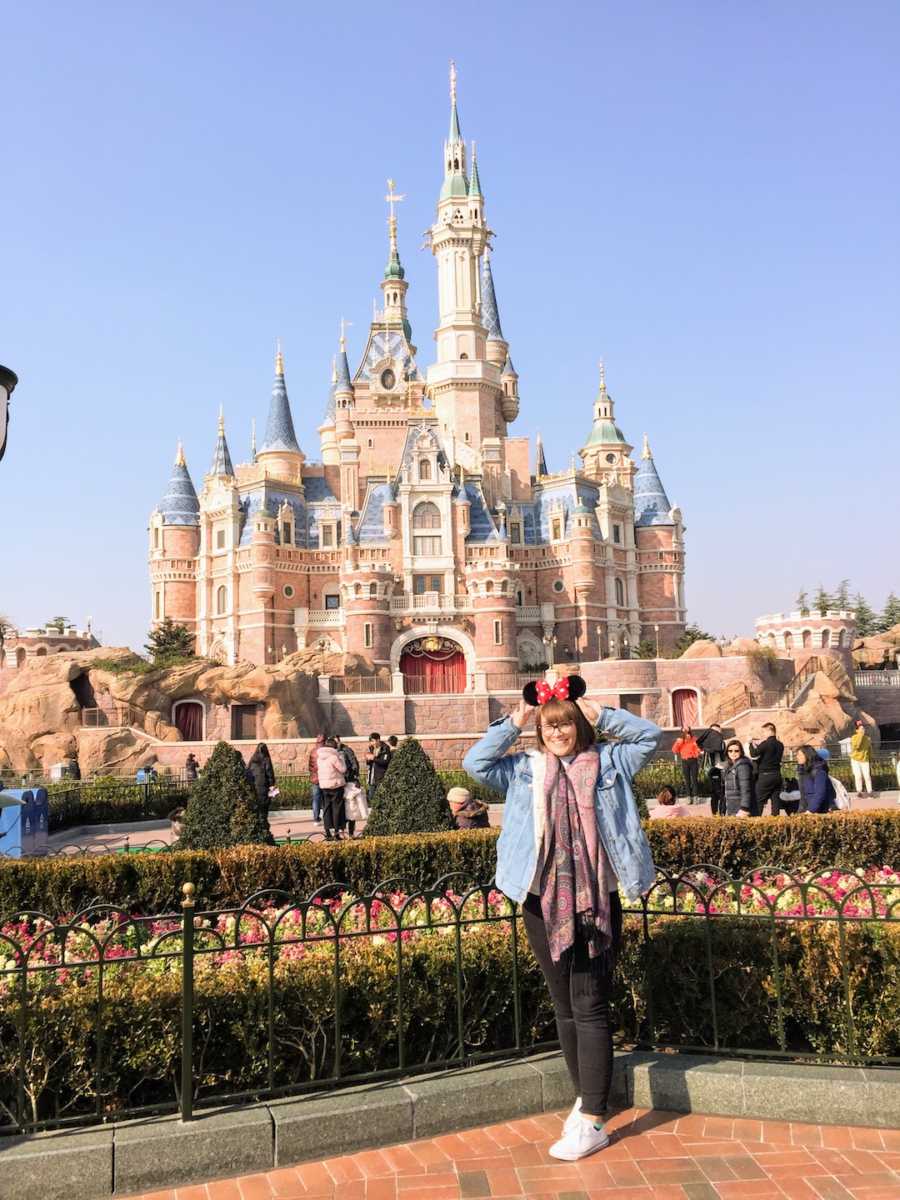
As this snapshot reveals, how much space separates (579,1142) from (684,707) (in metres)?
39.6

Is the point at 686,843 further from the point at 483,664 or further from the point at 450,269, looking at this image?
the point at 450,269

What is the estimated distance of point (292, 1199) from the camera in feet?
14.7

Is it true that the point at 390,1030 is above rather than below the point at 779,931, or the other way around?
below

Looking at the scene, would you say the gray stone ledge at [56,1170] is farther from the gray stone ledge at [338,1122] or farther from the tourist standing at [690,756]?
the tourist standing at [690,756]

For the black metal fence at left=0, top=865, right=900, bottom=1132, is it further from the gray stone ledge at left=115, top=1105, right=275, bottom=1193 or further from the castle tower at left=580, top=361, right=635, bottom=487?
the castle tower at left=580, top=361, right=635, bottom=487

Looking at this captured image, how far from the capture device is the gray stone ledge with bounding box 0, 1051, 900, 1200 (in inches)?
178

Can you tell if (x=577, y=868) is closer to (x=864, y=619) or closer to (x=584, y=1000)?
(x=584, y=1000)

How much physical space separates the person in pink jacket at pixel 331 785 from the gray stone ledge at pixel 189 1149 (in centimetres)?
1154

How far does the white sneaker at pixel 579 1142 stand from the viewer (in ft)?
15.5

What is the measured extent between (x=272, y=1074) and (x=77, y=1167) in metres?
0.96

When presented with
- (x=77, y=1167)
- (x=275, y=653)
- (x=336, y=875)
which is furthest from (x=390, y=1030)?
(x=275, y=653)

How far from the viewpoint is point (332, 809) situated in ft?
54.6

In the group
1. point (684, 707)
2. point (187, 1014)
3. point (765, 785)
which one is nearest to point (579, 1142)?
point (187, 1014)

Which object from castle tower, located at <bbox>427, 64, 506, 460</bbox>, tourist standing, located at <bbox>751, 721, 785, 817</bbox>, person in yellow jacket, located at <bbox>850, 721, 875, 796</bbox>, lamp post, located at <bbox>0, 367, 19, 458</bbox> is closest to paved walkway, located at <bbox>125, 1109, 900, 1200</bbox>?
lamp post, located at <bbox>0, 367, 19, 458</bbox>
